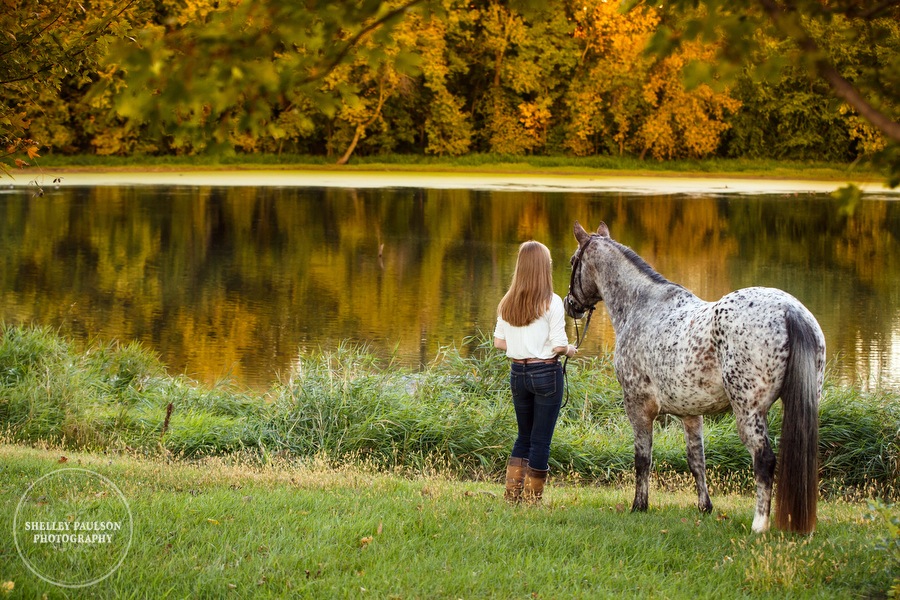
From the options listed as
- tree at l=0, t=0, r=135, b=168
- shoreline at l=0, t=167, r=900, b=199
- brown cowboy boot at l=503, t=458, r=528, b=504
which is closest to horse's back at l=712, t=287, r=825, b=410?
brown cowboy boot at l=503, t=458, r=528, b=504

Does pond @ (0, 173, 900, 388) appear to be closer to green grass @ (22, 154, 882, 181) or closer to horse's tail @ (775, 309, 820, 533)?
horse's tail @ (775, 309, 820, 533)

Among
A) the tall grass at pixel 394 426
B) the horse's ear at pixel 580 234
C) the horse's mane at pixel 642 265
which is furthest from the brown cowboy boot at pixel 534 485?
the tall grass at pixel 394 426

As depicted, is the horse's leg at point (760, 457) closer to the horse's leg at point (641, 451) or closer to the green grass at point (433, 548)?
the green grass at point (433, 548)

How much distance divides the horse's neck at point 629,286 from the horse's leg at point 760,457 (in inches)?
41.8

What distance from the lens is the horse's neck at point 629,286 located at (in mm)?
6602

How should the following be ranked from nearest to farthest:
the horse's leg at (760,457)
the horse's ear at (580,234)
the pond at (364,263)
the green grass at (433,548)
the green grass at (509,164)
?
the green grass at (433,548)
the horse's leg at (760,457)
the horse's ear at (580,234)
the pond at (364,263)
the green grass at (509,164)

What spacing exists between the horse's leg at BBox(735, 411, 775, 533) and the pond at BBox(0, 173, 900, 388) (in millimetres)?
2583

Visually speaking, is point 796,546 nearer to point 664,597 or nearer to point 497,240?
point 664,597

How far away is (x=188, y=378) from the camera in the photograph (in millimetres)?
12320

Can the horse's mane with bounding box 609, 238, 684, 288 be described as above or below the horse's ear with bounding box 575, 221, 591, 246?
below

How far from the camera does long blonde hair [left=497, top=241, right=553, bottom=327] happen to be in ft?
21.7

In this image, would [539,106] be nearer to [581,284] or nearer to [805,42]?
[581,284]

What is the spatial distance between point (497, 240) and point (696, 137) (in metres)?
33.5

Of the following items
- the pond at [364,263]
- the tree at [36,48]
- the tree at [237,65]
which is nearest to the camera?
the tree at [237,65]
